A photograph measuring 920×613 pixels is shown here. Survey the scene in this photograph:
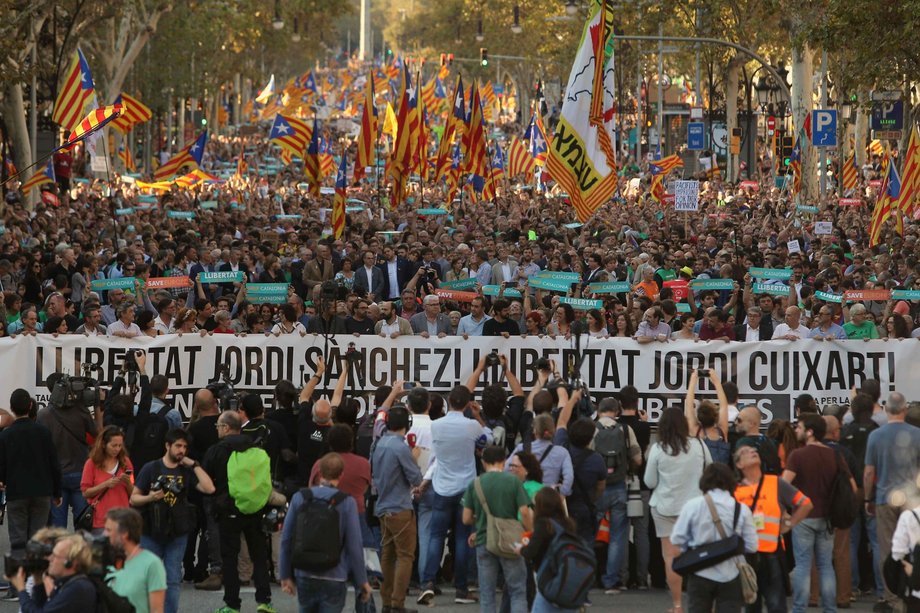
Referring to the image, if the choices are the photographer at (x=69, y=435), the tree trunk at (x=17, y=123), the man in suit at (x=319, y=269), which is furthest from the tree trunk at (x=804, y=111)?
the photographer at (x=69, y=435)

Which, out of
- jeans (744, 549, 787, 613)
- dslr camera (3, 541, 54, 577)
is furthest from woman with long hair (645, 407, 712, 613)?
dslr camera (3, 541, 54, 577)

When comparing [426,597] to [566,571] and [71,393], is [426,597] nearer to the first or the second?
[566,571]

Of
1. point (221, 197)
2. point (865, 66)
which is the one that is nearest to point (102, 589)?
point (865, 66)

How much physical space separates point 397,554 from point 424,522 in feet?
2.44

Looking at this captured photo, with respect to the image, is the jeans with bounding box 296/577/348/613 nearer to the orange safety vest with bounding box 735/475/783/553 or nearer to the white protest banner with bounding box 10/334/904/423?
the orange safety vest with bounding box 735/475/783/553

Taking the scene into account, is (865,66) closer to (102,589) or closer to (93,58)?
(102,589)

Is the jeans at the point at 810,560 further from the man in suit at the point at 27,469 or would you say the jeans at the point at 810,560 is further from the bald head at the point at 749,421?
the man in suit at the point at 27,469

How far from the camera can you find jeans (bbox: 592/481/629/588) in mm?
11234

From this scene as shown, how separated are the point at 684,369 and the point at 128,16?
1296 inches

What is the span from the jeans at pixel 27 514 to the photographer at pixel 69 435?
22.5 inches

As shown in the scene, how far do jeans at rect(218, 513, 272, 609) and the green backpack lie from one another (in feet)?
0.34

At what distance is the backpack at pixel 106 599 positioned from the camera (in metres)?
7.43

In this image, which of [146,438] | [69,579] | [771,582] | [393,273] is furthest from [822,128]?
[69,579]

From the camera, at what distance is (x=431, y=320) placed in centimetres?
1627
